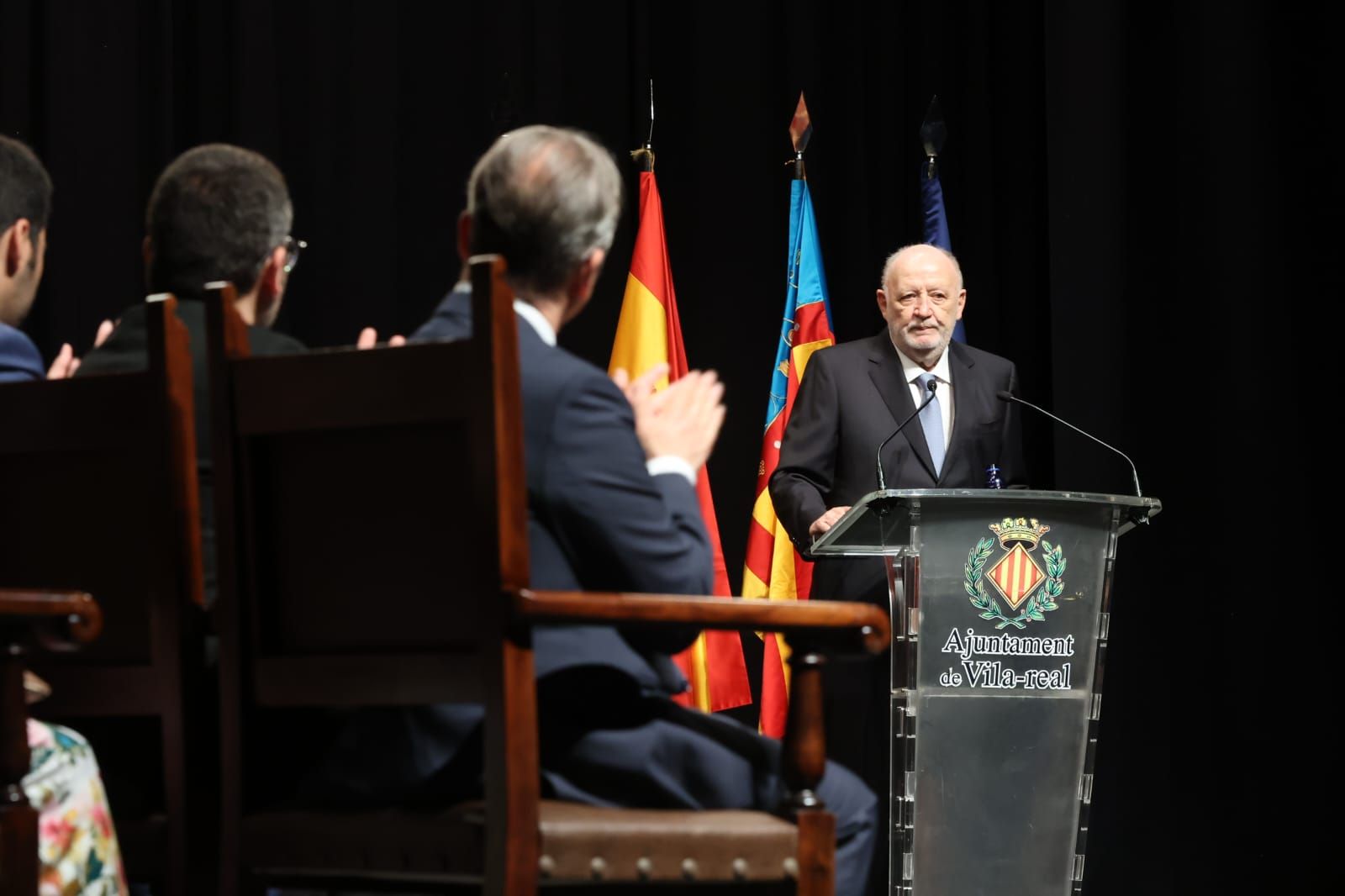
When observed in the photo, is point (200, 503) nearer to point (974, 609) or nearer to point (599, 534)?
point (599, 534)

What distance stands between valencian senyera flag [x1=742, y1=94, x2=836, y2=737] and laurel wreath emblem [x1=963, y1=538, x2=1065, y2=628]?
1.58 metres

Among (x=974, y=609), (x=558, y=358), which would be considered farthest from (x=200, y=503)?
(x=974, y=609)

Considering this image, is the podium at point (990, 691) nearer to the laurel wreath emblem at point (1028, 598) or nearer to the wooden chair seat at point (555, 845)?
the laurel wreath emblem at point (1028, 598)

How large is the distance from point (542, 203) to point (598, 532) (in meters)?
0.39

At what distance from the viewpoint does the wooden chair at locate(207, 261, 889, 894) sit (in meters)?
1.56

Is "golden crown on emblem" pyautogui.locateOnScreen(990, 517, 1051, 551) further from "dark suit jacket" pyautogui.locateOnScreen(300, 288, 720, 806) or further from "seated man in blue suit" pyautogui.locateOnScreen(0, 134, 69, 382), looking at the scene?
"seated man in blue suit" pyautogui.locateOnScreen(0, 134, 69, 382)

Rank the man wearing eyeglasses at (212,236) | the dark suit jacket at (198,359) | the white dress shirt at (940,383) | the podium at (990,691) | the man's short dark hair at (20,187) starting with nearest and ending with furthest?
the dark suit jacket at (198,359) → the man wearing eyeglasses at (212,236) → the man's short dark hair at (20,187) → the podium at (990,691) → the white dress shirt at (940,383)

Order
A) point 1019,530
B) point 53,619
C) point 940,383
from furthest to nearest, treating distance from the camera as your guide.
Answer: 1. point 940,383
2. point 1019,530
3. point 53,619

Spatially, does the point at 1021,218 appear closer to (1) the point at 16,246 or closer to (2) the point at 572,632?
(1) the point at 16,246

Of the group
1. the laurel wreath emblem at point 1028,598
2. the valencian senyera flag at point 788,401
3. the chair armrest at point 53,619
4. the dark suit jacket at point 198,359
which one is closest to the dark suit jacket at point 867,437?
the valencian senyera flag at point 788,401

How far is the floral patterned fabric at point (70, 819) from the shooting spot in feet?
5.30

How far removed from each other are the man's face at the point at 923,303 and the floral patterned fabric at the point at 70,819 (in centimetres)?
290

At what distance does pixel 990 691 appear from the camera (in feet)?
9.95

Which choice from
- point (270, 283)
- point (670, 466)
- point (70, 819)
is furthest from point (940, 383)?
point (70, 819)
